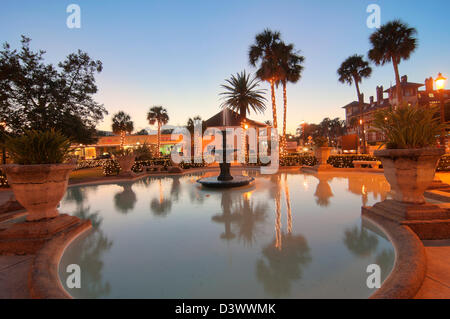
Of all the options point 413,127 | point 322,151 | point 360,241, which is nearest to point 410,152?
point 413,127

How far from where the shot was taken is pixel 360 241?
3.47 meters

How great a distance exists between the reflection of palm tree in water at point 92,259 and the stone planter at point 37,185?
872 millimetres

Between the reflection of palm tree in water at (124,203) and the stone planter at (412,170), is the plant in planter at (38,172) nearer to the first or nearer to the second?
the reflection of palm tree in water at (124,203)

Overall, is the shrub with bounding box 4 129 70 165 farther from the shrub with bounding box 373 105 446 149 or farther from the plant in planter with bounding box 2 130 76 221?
the shrub with bounding box 373 105 446 149

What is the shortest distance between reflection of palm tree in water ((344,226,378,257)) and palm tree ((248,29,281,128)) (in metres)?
16.3

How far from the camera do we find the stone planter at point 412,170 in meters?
3.63

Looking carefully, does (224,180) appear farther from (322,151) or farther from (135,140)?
(135,140)

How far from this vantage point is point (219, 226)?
4.42 metres

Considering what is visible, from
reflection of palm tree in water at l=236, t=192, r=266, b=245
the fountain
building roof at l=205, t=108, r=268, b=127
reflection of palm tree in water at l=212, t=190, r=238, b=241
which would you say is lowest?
reflection of palm tree in water at l=212, t=190, r=238, b=241

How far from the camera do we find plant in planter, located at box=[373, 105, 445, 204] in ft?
12.1

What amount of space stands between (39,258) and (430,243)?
5.68 metres

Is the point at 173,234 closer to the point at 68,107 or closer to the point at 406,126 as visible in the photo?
the point at 406,126

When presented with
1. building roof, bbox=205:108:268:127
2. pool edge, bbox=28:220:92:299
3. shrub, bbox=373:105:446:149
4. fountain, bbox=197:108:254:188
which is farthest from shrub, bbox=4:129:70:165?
building roof, bbox=205:108:268:127
